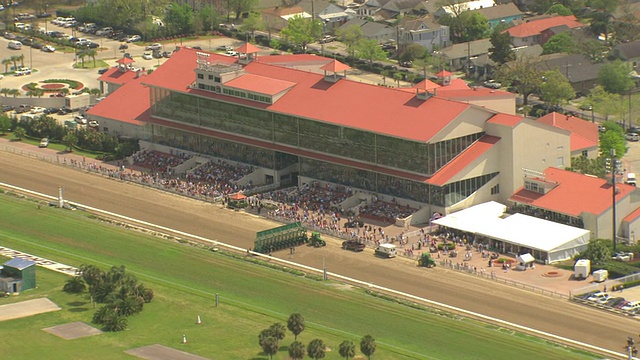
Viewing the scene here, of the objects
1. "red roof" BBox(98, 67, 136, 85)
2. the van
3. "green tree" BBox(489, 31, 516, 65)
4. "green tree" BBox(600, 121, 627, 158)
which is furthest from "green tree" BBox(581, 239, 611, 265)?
"red roof" BBox(98, 67, 136, 85)

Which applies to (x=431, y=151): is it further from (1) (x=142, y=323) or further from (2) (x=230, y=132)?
(1) (x=142, y=323)

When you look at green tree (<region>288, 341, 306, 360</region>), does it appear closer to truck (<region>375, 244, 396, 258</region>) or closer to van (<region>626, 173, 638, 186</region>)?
truck (<region>375, 244, 396, 258</region>)

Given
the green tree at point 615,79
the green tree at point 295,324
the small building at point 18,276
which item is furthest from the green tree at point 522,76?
the green tree at point 295,324

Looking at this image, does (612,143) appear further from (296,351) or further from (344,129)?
(296,351)

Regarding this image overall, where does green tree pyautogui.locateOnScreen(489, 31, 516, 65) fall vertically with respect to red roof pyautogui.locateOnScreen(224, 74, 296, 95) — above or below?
below

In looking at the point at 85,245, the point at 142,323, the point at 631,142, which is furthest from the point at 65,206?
the point at 631,142

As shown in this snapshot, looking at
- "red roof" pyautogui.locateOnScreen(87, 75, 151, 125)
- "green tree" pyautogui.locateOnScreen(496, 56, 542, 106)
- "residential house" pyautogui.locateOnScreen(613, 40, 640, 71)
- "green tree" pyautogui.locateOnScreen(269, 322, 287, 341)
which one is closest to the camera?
"green tree" pyautogui.locateOnScreen(269, 322, 287, 341)
